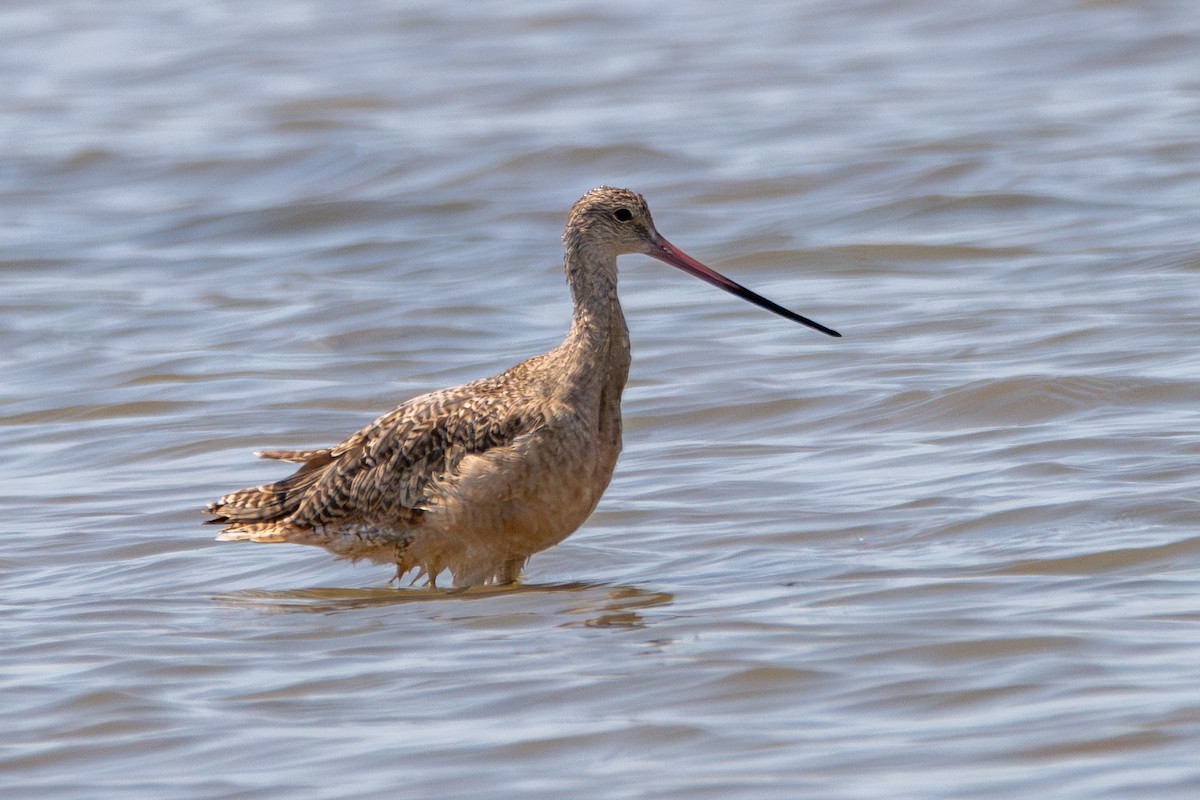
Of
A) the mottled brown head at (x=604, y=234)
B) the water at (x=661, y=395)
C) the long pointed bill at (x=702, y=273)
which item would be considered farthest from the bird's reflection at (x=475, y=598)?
the long pointed bill at (x=702, y=273)

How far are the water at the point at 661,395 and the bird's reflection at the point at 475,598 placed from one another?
3cm

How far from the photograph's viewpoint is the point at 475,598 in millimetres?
6664

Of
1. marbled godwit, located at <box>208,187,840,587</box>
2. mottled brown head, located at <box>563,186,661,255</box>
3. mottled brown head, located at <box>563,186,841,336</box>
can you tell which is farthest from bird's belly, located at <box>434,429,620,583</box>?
mottled brown head, located at <box>563,186,661,255</box>

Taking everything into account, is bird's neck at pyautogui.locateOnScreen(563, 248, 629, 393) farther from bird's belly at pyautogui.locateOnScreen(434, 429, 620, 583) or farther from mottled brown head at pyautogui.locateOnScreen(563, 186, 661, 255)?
bird's belly at pyautogui.locateOnScreen(434, 429, 620, 583)

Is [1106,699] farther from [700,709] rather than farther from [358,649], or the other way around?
[358,649]

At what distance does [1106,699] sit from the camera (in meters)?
5.20

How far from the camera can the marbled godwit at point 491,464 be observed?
21.4ft

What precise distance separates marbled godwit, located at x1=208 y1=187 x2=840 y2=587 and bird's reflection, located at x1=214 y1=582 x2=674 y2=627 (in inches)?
2.9

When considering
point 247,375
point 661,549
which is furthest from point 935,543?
point 247,375

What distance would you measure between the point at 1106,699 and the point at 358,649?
6.94ft

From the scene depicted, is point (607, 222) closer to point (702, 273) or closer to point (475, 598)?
point (702, 273)

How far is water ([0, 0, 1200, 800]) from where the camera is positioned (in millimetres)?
5289

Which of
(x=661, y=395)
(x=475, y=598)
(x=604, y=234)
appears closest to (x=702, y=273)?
(x=604, y=234)

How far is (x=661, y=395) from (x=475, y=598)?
9.14ft
